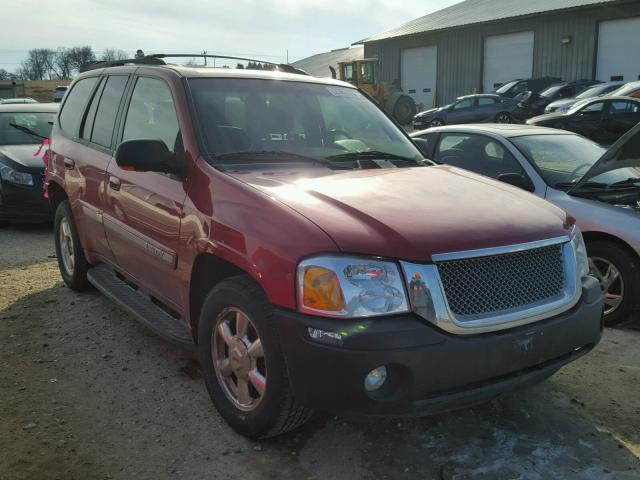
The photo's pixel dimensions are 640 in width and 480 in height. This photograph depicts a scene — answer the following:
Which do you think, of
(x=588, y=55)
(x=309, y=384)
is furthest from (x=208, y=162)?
(x=588, y=55)

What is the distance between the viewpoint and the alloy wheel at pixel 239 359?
2.81 m

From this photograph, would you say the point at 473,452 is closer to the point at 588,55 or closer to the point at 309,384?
the point at 309,384

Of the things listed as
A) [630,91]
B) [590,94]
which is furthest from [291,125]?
[590,94]

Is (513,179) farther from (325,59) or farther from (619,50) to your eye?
(325,59)

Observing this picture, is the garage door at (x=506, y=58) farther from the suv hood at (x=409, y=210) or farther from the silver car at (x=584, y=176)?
the suv hood at (x=409, y=210)

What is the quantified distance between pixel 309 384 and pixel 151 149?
5.07 feet

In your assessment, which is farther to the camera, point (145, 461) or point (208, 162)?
point (208, 162)

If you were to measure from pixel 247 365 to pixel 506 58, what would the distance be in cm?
3137

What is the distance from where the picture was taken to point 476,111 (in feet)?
79.8

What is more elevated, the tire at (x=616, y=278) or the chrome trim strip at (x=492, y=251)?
the chrome trim strip at (x=492, y=251)

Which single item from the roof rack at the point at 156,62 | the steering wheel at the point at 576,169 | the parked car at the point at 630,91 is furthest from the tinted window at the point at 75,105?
the parked car at the point at 630,91

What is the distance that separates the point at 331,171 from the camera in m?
3.36

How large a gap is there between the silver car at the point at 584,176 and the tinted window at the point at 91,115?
253 cm

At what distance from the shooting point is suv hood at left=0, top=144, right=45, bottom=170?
805 cm
